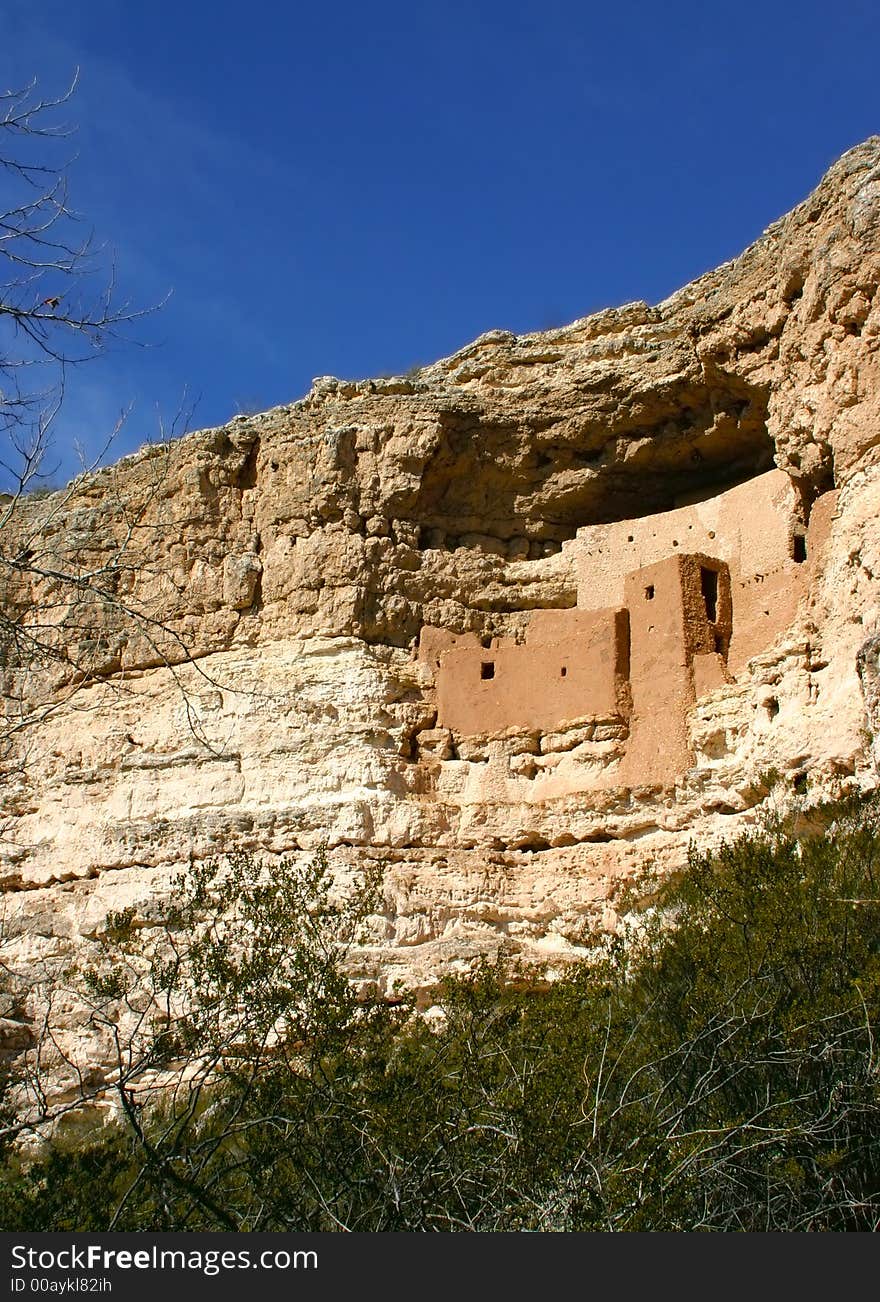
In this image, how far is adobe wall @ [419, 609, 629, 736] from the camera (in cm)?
1880

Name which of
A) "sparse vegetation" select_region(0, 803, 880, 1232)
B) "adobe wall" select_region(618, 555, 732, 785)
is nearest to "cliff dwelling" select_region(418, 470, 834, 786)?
"adobe wall" select_region(618, 555, 732, 785)

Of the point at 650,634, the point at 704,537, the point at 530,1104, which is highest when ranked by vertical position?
the point at 704,537

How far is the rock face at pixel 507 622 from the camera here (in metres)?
17.2

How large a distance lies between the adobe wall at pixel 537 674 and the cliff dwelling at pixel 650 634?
18 millimetres

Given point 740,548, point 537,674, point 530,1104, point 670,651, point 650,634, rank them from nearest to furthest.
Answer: point 530,1104 < point 670,651 < point 650,634 < point 740,548 < point 537,674

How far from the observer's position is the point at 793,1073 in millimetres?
10938

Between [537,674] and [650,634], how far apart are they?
1648 millimetres

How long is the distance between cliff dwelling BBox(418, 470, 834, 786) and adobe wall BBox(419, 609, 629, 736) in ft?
0.06

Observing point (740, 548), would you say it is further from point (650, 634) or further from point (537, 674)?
point (537, 674)

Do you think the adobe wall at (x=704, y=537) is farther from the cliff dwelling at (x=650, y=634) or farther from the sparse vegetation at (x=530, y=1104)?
the sparse vegetation at (x=530, y=1104)

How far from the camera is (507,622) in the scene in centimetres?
2109

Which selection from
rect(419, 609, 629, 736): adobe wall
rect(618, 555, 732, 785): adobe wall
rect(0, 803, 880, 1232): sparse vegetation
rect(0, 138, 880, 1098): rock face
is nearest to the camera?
rect(0, 803, 880, 1232): sparse vegetation

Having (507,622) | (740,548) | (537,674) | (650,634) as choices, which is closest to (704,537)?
(740,548)

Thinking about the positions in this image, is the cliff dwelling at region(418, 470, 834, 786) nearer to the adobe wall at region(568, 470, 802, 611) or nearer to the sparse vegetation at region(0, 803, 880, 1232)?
the adobe wall at region(568, 470, 802, 611)
